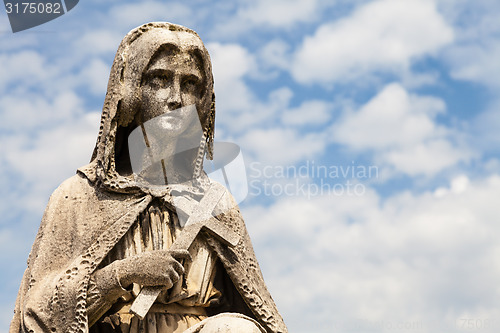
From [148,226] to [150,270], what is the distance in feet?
2.33

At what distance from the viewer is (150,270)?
348 inches

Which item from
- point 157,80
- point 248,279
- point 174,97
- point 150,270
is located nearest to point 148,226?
point 150,270

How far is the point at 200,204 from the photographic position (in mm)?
9609

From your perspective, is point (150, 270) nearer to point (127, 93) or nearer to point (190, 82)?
point (127, 93)

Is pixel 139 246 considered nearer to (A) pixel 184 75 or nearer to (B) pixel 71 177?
(B) pixel 71 177

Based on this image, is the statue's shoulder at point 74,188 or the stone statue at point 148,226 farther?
the statue's shoulder at point 74,188

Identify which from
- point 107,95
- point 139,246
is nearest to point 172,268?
point 139,246

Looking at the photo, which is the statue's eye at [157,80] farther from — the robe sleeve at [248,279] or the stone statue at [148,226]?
the robe sleeve at [248,279]

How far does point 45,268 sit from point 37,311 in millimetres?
472

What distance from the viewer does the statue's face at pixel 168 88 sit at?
9.65 metres

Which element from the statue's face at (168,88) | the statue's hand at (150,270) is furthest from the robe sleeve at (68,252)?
the statue's face at (168,88)

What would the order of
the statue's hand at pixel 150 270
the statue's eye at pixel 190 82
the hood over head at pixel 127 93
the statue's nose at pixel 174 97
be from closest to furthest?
1. the statue's hand at pixel 150 270
2. the hood over head at pixel 127 93
3. the statue's nose at pixel 174 97
4. the statue's eye at pixel 190 82

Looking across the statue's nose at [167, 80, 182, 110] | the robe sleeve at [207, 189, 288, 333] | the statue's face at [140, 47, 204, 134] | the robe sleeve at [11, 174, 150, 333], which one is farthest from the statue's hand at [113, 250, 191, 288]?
the statue's nose at [167, 80, 182, 110]

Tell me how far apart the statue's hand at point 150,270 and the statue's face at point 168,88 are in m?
1.38
